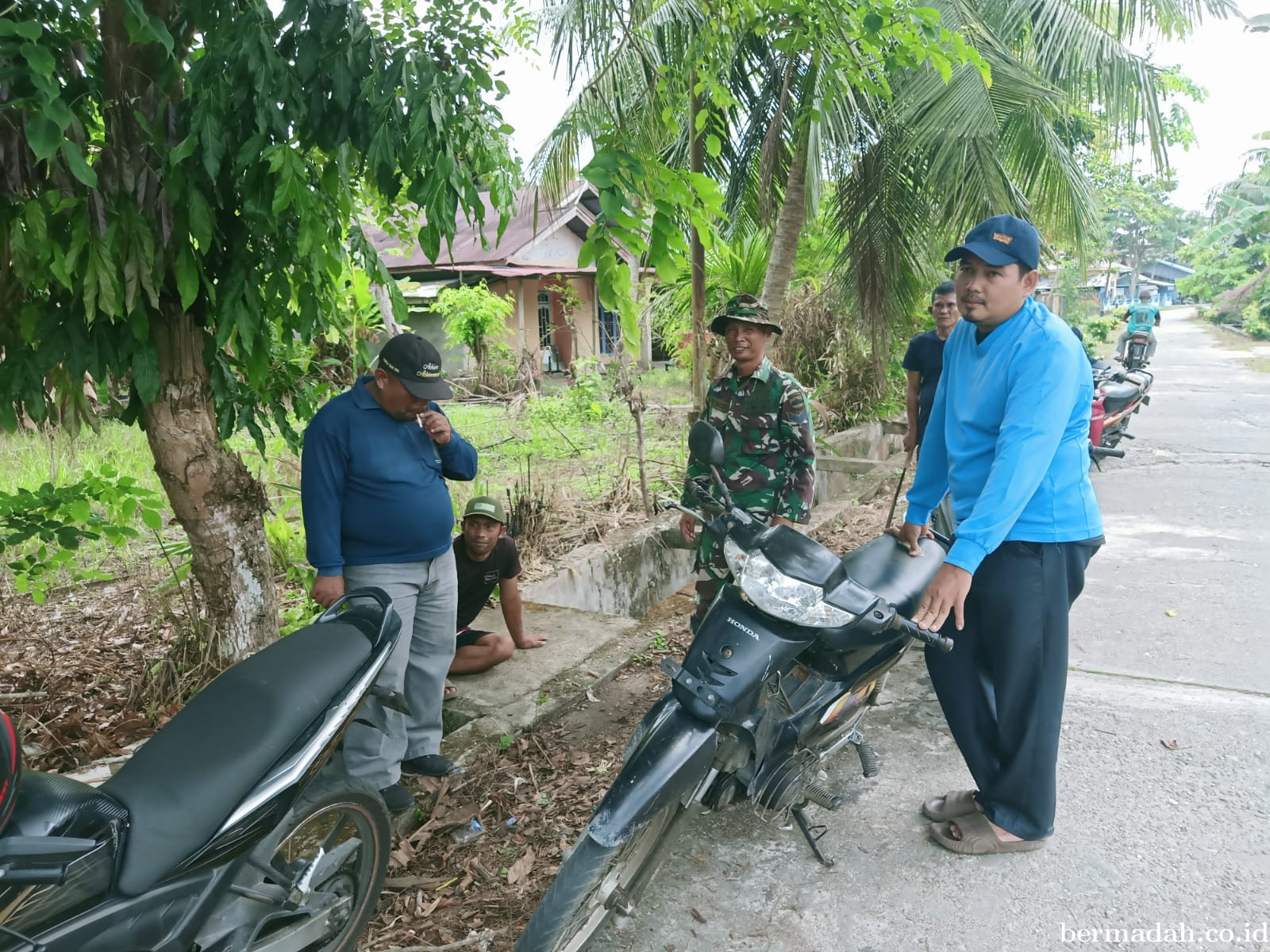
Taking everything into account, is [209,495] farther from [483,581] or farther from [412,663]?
[483,581]

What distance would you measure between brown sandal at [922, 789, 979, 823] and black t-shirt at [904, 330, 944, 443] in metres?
2.63

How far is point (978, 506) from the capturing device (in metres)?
2.60

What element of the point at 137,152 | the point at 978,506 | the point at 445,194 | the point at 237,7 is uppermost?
the point at 237,7

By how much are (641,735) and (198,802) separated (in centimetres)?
114

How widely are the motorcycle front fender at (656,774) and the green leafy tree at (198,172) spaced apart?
64.2 inches

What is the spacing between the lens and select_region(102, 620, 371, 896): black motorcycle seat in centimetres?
182

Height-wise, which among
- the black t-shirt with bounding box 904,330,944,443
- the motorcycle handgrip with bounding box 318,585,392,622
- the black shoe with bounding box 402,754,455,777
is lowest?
the black shoe with bounding box 402,754,455,777

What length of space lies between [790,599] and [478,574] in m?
2.30

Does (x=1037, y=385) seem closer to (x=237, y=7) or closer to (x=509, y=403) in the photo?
(x=237, y=7)

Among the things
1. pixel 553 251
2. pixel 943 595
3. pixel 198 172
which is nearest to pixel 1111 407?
pixel 943 595

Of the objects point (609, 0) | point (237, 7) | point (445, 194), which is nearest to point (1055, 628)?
point (445, 194)

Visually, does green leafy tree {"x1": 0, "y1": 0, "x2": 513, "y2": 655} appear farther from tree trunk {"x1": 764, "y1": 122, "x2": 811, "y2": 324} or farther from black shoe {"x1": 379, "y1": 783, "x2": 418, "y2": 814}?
tree trunk {"x1": 764, "y1": 122, "x2": 811, "y2": 324}

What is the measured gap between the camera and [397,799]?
316 cm

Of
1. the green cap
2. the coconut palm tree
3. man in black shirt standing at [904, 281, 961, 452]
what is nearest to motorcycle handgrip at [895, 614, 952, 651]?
the green cap
